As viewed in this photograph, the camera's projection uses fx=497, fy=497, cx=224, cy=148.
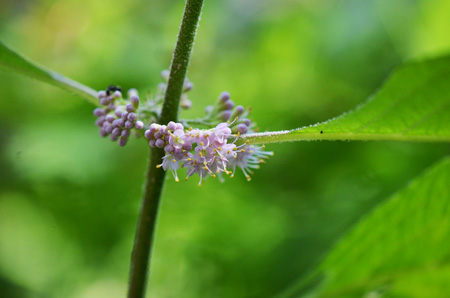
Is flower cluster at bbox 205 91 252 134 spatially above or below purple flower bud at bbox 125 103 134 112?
above

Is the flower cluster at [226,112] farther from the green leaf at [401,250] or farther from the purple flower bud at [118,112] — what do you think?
the green leaf at [401,250]

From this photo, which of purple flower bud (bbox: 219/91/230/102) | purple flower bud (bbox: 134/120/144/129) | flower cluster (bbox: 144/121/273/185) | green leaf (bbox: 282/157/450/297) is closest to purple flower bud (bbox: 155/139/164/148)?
flower cluster (bbox: 144/121/273/185)

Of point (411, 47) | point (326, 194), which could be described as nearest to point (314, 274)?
point (326, 194)

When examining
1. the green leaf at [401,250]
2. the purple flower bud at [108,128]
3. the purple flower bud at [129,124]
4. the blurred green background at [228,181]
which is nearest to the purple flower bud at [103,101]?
the purple flower bud at [108,128]

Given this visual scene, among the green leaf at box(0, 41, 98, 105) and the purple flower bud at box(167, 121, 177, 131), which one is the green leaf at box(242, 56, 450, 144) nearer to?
the purple flower bud at box(167, 121, 177, 131)

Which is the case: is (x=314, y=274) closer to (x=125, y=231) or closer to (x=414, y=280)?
(x=414, y=280)

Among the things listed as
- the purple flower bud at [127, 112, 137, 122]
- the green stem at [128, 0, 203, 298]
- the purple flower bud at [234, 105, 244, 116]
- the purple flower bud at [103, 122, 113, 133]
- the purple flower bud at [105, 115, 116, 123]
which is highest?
the purple flower bud at [234, 105, 244, 116]
